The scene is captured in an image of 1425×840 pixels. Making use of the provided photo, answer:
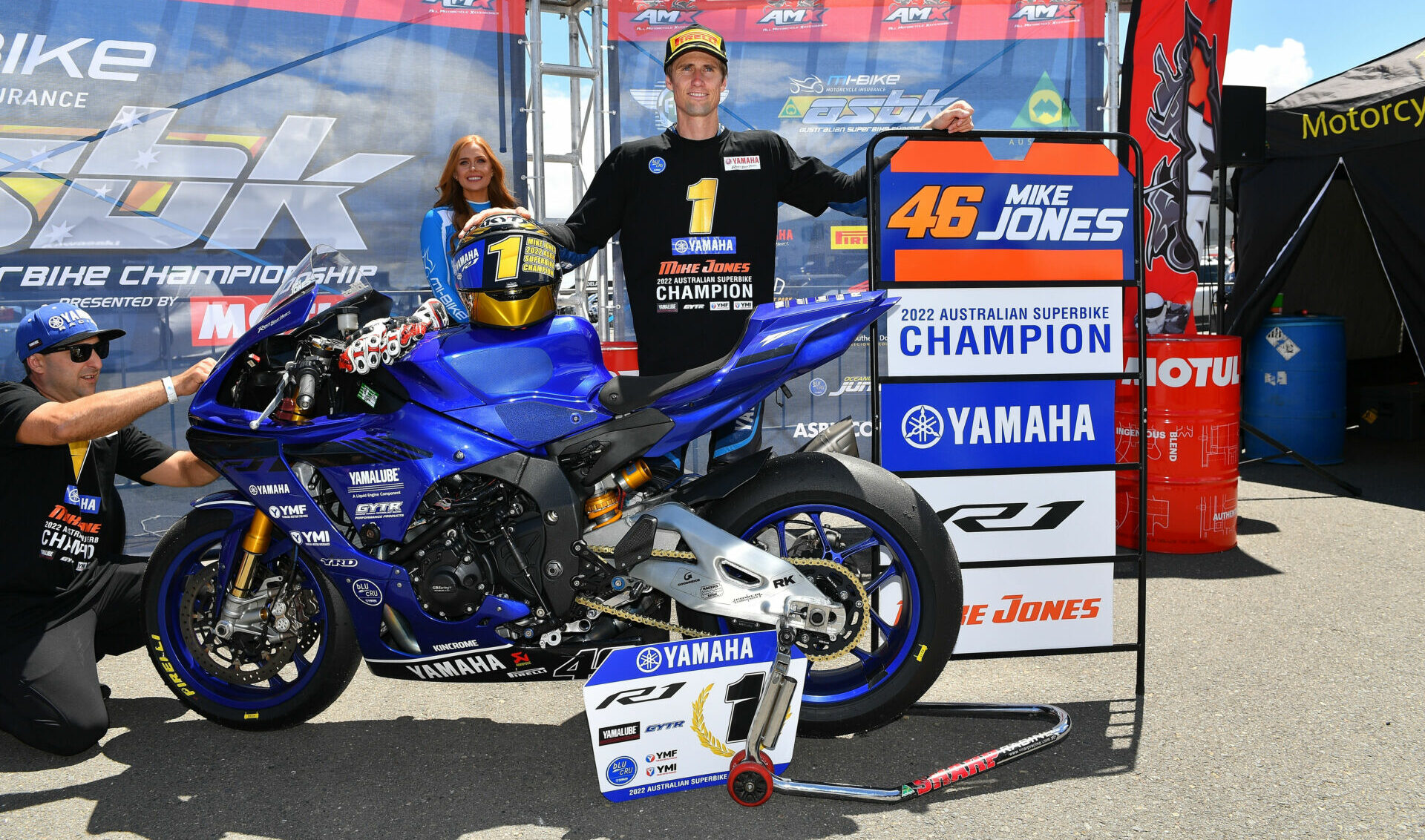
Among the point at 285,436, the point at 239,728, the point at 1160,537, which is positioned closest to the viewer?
the point at 285,436

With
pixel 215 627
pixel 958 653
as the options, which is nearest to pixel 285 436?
pixel 215 627

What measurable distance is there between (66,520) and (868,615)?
2555mm

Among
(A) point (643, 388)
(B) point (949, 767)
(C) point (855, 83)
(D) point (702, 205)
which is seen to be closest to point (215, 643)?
(A) point (643, 388)

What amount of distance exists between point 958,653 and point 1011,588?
265mm

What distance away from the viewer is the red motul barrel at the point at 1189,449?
5082 millimetres

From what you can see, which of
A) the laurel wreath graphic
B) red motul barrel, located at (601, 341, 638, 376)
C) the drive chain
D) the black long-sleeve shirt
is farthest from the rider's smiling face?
red motul barrel, located at (601, 341, 638, 376)

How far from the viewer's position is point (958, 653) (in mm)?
3154

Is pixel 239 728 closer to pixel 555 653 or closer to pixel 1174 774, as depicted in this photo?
pixel 555 653

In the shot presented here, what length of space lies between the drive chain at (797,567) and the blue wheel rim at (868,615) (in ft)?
0.11

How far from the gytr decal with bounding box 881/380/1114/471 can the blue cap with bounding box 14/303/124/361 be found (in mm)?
2535

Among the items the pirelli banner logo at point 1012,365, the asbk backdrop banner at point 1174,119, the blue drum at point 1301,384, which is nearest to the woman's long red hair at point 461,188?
the pirelli banner logo at point 1012,365

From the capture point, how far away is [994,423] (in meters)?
3.16

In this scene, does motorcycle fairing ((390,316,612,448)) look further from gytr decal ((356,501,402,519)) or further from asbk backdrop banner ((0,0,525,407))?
asbk backdrop banner ((0,0,525,407))

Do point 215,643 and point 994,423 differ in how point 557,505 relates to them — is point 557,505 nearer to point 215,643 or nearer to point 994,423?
point 215,643
